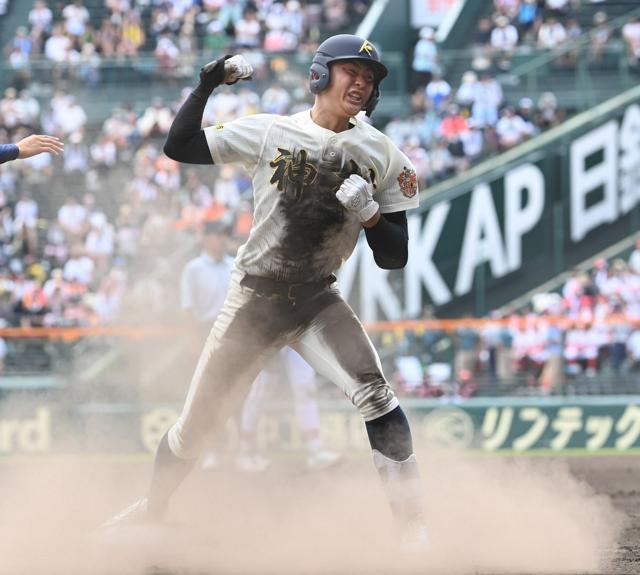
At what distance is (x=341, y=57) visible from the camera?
5.87 m

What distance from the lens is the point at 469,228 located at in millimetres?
18875

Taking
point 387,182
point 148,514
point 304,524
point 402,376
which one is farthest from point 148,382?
point 387,182

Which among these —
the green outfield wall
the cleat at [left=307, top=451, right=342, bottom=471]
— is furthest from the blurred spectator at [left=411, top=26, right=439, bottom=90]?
the cleat at [left=307, top=451, right=342, bottom=471]

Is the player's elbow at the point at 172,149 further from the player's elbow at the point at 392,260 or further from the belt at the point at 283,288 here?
the player's elbow at the point at 392,260

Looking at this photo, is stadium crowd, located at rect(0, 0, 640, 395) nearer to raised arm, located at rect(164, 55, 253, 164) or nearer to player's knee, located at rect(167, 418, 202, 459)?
player's knee, located at rect(167, 418, 202, 459)

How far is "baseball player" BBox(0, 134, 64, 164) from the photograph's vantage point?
6.21 m

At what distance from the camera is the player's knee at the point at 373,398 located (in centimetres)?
607

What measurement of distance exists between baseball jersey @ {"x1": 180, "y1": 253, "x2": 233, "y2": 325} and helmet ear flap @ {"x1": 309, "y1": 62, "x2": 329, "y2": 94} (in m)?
5.08

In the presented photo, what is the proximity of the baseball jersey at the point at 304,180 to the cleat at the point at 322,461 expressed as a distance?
540cm

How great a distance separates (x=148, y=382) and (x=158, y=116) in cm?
734

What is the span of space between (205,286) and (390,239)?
17.1ft

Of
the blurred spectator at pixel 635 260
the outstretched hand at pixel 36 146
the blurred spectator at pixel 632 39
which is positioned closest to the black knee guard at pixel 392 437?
the outstretched hand at pixel 36 146

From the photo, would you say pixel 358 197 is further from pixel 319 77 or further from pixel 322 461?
pixel 322 461

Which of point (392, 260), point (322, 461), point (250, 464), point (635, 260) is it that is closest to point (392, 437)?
point (392, 260)
